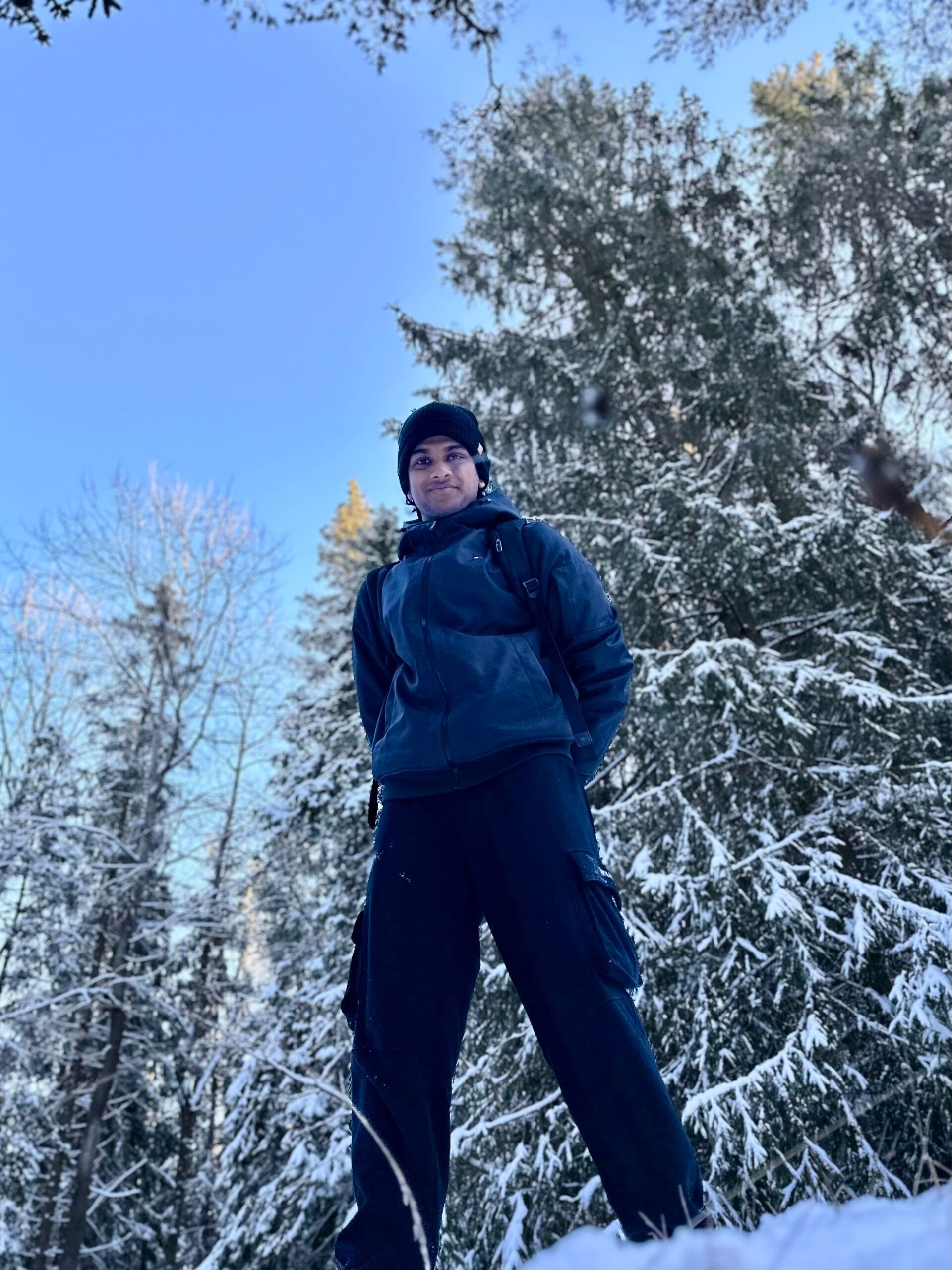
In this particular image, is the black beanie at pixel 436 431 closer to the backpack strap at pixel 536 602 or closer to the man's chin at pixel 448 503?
the man's chin at pixel 448 503

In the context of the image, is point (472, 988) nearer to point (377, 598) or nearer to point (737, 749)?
point (377, 598)

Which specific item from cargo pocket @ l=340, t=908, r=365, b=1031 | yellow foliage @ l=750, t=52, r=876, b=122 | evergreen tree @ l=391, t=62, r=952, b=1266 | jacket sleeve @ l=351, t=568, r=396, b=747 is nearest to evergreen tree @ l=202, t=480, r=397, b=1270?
evergreen tree @ l=391, t=62, r=952, b=1266

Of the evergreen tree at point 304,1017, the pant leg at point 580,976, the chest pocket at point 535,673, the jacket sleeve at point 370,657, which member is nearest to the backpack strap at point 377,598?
the jacket sleeve at point 370,657

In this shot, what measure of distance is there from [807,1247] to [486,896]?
143 centimetres

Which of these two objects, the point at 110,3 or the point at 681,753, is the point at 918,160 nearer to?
the point at 681,753

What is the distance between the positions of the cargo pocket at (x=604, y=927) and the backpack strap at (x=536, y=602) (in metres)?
0.36

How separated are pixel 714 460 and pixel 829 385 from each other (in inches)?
61.5

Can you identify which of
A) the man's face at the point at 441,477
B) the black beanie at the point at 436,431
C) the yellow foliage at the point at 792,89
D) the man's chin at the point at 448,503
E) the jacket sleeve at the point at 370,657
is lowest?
the jacket sleeve at the point at 370,657

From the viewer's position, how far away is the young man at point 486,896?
5.66 ft

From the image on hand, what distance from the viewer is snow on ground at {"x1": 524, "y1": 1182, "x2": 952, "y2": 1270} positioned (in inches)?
22.5

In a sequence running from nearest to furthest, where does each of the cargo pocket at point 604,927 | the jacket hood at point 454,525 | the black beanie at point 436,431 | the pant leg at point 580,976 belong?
the pant leg at point 580,976 < the cargo pocket at point 604,927 < the jacket hood at point 454,525 < the black beanie at point 436,431

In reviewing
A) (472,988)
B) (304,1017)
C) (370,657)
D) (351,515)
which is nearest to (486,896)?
(472,988)

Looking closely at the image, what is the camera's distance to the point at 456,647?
221cm

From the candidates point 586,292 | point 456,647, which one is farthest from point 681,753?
point 586,292
